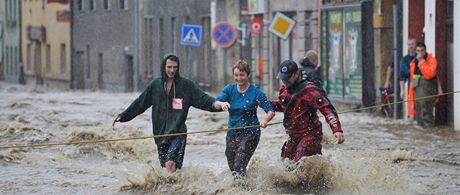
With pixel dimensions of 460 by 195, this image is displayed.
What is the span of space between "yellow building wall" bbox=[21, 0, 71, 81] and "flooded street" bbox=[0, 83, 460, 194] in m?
38.5

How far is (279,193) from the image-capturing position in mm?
13648

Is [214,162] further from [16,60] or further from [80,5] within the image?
[16,60]

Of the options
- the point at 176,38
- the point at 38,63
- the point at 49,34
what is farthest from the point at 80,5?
the point at 176,38

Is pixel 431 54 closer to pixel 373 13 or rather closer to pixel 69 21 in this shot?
pixel 373 13

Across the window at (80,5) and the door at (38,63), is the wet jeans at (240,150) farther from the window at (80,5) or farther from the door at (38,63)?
the door at (38,63)

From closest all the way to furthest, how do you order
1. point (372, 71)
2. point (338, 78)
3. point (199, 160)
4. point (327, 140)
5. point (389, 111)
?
point (199, 160)
point (327, 140)
point (389, 111)
point (372, 71)
point (338, 78)

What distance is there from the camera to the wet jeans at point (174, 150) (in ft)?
46.9

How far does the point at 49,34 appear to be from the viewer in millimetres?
70938

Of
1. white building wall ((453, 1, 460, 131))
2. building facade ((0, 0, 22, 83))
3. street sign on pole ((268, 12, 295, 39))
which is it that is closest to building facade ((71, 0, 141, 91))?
building facade ((0, 0, 22, 83))

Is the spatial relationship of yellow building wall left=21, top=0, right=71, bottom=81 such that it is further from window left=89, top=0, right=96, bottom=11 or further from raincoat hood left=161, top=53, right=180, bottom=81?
raincoat hood left=161, top=53, right=180, bottom=81

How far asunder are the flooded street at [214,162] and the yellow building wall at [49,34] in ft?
126

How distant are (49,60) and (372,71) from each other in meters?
42.7

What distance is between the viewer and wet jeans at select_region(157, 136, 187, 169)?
1430 cm

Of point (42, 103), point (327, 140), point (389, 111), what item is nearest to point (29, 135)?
point (327, 140)
